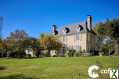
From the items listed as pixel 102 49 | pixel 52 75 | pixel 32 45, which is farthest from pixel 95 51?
pixel 52 75

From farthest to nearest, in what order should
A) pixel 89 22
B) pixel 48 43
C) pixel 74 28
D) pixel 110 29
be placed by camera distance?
pixel 74 28, pixel 89 22, pixel 48 43, pixel 110 29

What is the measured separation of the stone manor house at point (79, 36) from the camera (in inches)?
2713

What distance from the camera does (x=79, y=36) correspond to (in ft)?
234

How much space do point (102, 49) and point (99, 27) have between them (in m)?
10.5

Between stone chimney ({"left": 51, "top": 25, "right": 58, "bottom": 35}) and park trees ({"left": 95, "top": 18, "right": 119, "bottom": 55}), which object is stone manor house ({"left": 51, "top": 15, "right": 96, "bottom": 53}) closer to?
stone chimney ({"left": 51, "top": 25, "right": 58, "bottom": 35})

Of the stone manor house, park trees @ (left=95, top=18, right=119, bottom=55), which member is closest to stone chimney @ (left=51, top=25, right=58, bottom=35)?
the stone manor house

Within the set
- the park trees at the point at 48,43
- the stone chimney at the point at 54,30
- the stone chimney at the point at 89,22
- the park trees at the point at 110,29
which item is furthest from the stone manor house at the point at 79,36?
the park trees at the point at 110,29

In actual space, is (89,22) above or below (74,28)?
above

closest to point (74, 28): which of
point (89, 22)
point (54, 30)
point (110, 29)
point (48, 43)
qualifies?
point (89, 22)

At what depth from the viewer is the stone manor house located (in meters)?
68.9

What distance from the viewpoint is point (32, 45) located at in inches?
2665

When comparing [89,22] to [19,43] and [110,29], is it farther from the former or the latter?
[19,43]

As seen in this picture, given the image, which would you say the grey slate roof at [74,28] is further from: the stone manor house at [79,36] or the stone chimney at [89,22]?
the stone chimney at [89,22]

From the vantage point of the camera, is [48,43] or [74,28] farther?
[74,28]
